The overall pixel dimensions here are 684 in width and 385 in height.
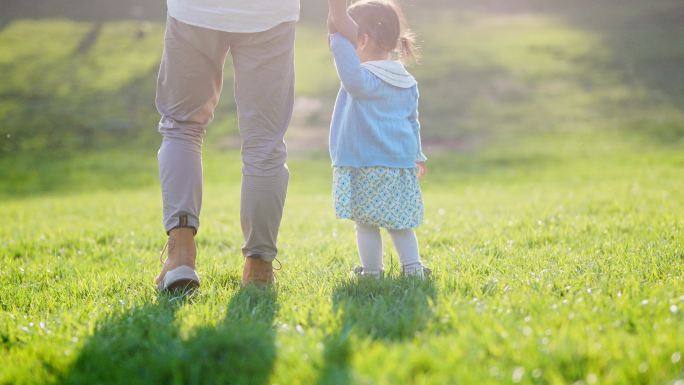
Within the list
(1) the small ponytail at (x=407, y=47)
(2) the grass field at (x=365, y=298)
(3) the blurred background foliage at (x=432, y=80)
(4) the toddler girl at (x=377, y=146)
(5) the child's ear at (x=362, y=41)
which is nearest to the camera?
(2) the grass field at (x=365, y=298)

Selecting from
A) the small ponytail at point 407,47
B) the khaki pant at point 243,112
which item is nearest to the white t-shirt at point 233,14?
the khaki pant at point 243,112

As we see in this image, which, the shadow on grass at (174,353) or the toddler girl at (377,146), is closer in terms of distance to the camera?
the shadow on grass at (174,353)

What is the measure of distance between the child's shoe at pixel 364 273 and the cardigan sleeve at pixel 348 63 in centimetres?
104

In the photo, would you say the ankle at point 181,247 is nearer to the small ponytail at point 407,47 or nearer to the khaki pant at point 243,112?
the khaki pant at point 243,112

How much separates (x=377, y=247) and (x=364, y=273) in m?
0.17

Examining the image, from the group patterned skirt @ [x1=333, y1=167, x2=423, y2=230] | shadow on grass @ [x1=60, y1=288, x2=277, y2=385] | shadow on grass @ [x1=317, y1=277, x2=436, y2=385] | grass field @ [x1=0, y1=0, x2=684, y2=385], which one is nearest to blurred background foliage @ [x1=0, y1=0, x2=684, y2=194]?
grass field @ [x1=0, y1=0, x2=684, y2=385]

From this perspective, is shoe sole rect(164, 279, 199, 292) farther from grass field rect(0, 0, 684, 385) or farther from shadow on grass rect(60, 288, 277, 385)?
shadow on grass rect(60, 288, 277, 385)

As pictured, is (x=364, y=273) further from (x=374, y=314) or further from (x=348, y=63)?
(x=348, y=63)

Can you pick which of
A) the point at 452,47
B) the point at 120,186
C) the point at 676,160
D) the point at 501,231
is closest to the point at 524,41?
the point at 452,47

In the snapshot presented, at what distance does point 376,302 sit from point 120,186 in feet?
Answer: 46.5

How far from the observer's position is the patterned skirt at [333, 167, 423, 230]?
3840mm

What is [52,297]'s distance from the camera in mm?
3592

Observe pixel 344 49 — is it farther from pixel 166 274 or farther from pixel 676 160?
pixel 676 160

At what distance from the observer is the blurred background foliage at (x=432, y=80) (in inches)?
806
